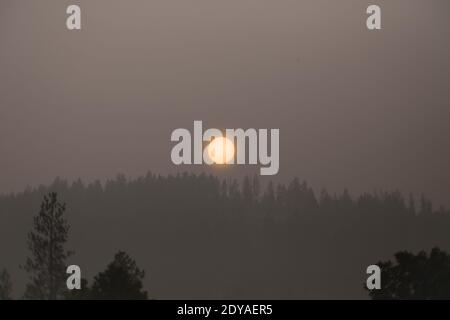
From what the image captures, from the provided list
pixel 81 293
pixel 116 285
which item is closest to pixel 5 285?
pixel 81 293

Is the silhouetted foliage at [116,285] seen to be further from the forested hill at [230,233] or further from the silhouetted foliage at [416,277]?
the silhouetted foliage at [416,277]

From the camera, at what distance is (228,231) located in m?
18.6

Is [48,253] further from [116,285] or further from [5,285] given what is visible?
[116,285]

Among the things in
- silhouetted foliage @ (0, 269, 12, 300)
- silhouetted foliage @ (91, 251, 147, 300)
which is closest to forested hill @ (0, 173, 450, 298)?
silhouetted foliage @ (0, 269, 12, 300)

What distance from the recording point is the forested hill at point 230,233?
17.3 m

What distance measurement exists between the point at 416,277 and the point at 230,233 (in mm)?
5821

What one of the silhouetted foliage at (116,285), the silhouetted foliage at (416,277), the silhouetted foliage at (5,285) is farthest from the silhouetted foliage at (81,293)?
the silhouetted foliage at (416,277)

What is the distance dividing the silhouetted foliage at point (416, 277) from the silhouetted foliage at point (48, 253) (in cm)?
809

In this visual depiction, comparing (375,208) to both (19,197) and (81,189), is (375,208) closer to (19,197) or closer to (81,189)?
(81,189)

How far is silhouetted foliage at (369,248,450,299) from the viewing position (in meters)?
14.3

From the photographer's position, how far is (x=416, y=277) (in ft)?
48.2

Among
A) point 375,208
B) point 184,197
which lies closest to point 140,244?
point 184,197

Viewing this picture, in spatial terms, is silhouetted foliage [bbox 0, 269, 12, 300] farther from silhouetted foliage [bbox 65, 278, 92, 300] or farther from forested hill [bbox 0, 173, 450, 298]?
silhouetted foliage [bbox 65, 278, 92, 300]
